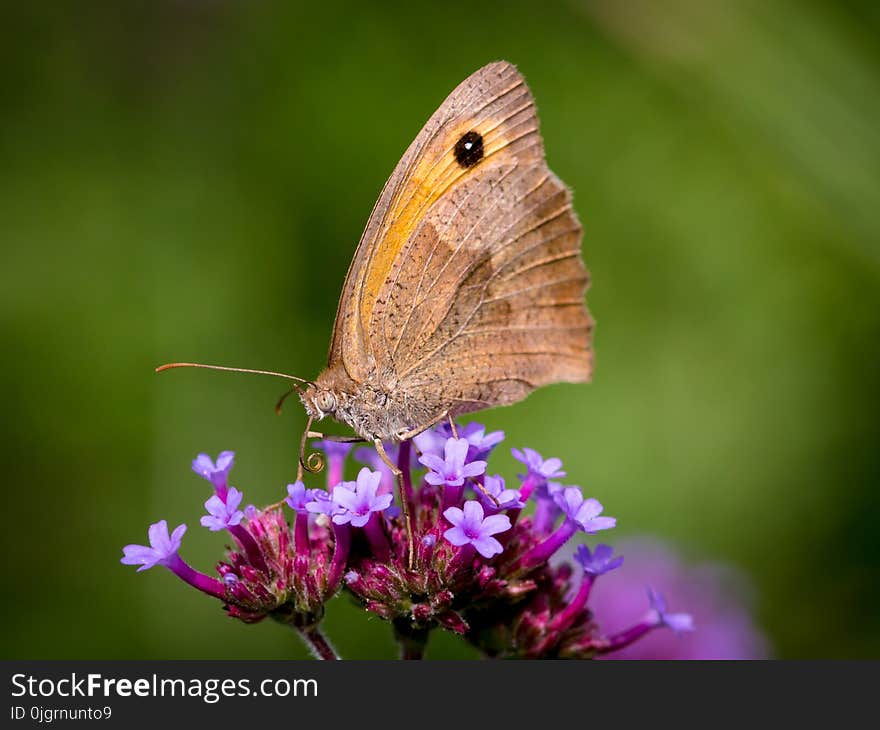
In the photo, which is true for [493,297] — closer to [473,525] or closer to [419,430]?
[419,430]

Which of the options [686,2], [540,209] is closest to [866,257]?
[686,2]

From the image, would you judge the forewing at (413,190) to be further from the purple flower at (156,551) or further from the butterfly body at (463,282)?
the purple flower at (156,551)

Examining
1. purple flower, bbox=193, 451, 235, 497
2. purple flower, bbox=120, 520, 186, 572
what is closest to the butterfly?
purple flower, bbox=193, 451, 235, 497

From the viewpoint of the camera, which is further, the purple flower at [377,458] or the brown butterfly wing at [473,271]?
the purple flower at [377,458]

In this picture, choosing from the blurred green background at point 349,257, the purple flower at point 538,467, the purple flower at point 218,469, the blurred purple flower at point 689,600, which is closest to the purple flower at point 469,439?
the purple flower at point 538,467

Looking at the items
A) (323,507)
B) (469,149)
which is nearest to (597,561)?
(323,507)

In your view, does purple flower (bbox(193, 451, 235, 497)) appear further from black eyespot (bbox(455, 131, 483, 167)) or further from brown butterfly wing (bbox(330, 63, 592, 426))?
black eyespot (bbox(455, 131, 483, 167))
